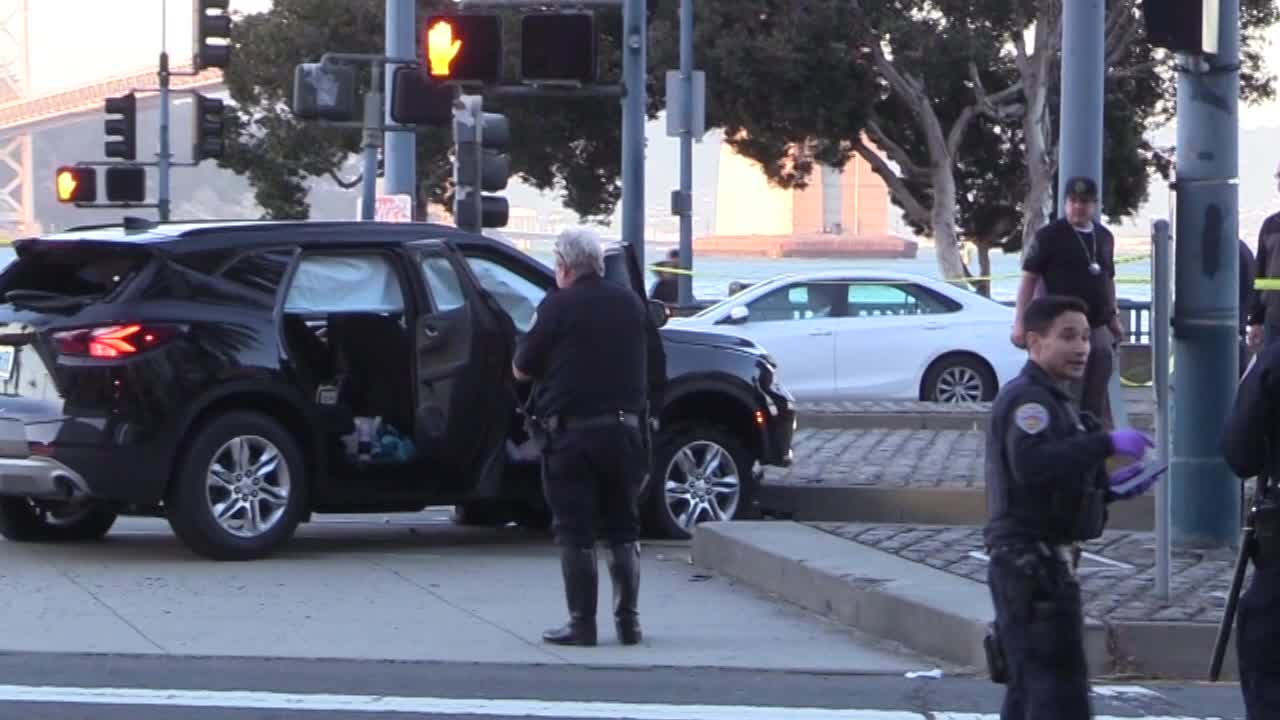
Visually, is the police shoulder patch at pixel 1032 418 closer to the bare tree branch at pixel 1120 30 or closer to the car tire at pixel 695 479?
the car tire at pixel 695 479

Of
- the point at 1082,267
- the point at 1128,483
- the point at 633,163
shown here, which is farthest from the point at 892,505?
the point at 1128,483

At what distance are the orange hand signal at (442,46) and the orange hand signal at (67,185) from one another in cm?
1069

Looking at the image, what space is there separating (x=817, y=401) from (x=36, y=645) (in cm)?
1305

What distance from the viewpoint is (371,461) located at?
39.2ft

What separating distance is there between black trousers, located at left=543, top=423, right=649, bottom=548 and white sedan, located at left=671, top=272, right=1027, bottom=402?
41.6 ft

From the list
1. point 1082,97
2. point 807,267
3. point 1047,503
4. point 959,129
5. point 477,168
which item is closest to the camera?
point 1047,503

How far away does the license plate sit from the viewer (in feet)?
37.8

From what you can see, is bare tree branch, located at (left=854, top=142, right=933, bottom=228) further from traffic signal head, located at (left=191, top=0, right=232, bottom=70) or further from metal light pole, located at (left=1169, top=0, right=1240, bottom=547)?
metal light pole, located at (left=1169, top=0, right=1240, bottom=547)

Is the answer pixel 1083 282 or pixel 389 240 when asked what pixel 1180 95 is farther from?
pixel 389 240

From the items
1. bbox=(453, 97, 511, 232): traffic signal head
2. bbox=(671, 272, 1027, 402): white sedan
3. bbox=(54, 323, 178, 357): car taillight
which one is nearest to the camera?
bbox=(54, 323, 178, 357): car taillight

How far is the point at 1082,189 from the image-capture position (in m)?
12.4

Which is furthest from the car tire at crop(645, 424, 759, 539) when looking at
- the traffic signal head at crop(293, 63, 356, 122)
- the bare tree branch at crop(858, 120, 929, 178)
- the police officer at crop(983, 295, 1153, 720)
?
the bare tree branch at crop(858, 120, 929, 178)

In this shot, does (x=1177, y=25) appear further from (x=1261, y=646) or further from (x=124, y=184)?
(x=124, y=184)

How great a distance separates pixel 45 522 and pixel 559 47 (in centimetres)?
511
